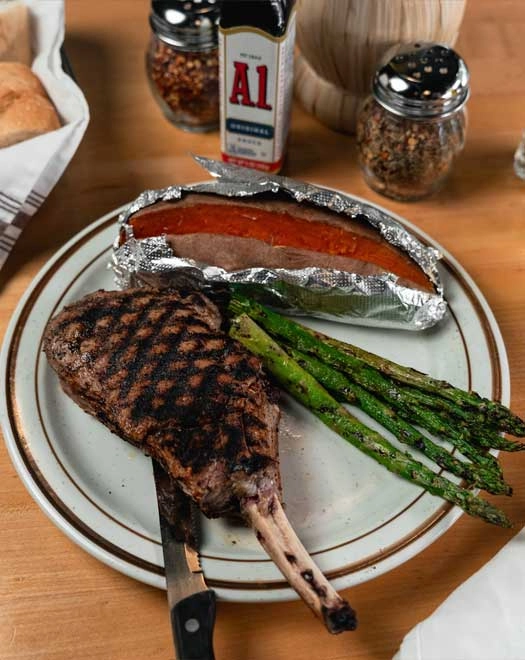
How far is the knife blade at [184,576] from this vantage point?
54.9 inches

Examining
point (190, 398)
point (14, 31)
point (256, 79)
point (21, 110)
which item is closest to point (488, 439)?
point (190, 398)

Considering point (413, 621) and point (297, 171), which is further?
point (297, 171)

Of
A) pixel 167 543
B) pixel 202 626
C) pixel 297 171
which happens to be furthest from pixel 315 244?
pixel 202 626

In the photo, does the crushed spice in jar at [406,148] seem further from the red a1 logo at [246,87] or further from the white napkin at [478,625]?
the white napkin at [478,625]

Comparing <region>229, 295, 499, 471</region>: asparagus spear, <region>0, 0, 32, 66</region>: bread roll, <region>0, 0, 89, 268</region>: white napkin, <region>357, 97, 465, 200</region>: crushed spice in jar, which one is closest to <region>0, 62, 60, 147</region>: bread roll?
<region>0, 0, 89, 268</region>: white napkin

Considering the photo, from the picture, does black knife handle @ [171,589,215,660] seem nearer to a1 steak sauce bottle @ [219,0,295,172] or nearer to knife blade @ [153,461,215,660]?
knife blade @ [153,461,215,660]

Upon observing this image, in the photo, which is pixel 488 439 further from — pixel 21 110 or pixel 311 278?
pixel 21 110

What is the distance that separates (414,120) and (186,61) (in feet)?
2.42

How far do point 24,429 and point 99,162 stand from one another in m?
1.06

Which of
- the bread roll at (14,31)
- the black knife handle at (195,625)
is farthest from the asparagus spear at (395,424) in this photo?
the bread roll at (14,31)

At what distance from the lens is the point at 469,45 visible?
292cm

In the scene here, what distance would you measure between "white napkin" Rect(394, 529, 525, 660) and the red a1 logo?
1.42 metres

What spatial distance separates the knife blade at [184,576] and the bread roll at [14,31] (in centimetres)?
152

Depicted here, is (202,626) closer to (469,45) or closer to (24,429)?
(24,429)
